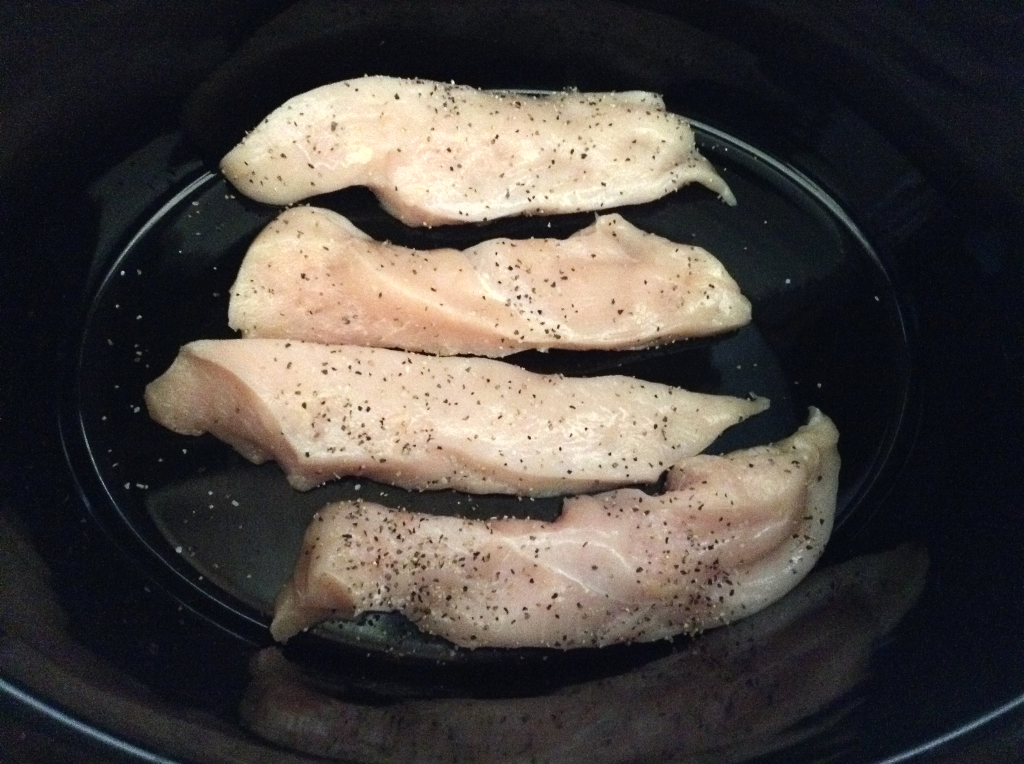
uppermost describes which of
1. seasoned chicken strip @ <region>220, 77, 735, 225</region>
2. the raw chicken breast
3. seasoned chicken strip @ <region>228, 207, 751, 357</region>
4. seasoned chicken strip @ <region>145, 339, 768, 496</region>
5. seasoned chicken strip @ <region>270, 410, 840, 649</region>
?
seasoned chicken strip @ <region>220, 77, 735, 225</region>

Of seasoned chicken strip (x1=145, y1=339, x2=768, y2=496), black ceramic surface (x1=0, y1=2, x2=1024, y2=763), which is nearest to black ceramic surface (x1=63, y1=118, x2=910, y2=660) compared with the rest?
black ceramic surface (x1=0, y1=2, x2=1024, y2=763)

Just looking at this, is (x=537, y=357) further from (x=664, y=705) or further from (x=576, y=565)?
(x=664, y=705)

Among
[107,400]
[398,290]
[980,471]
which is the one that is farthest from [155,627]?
[980,471]

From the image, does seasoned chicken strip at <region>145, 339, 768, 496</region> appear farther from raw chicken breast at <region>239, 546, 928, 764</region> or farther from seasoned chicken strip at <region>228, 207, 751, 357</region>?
raw chicken breast at <region>239, 546, 928, 764</region>

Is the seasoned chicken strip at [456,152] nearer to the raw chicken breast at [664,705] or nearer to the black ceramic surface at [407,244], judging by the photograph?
the black ceramic surface at [407,244]

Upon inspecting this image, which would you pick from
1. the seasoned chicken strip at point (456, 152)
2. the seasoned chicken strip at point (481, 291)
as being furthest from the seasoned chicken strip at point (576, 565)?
the seasoned chicken strip at point (456, 152)

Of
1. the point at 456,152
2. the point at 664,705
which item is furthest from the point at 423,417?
the point at 664,705
